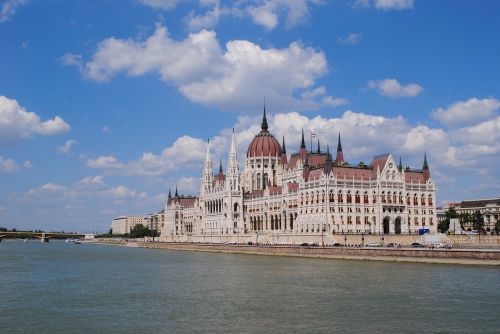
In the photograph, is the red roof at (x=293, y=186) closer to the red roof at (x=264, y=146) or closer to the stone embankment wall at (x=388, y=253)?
the stone embankment wall at (x=388, y=253)

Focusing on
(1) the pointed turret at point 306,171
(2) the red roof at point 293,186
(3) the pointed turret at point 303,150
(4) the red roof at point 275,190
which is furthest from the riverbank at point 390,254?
(3) the pointed turret at point 303,150

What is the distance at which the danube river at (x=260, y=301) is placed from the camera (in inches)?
1330

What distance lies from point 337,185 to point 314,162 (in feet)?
67.6

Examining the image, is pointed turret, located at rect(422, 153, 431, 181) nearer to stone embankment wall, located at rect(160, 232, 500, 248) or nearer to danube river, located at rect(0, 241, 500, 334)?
stone embankment wall, located at rect(160, 232, 500, 248)

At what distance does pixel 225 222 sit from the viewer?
156 metres

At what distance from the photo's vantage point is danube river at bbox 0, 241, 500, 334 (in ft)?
111

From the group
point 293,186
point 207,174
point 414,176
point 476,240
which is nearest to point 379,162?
point 414,176

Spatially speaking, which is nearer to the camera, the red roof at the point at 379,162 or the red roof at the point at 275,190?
the red roof at the point at 379,162

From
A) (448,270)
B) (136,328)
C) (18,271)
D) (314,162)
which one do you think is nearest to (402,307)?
(136,328)

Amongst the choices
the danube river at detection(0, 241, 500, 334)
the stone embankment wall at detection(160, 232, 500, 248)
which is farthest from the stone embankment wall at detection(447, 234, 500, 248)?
the danube river at detection(0, 241, 500, 334)

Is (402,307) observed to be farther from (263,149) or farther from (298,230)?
(263,149)

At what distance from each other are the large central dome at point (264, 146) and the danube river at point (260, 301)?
99216 millimetres

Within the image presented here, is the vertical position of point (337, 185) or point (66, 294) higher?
point (337, 185)

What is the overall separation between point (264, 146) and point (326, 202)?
2136 inches
